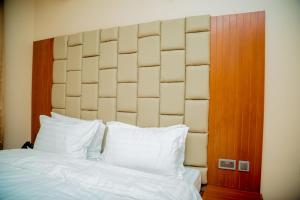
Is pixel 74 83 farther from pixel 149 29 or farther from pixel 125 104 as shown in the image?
pixel 149 29

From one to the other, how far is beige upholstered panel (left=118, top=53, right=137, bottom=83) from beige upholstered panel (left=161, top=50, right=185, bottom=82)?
295 millimetres

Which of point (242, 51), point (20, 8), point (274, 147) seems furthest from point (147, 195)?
point (20, 8)

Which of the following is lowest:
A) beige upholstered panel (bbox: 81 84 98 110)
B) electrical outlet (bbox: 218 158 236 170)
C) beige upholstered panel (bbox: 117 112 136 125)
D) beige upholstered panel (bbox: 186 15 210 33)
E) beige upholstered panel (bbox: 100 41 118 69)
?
electrical outlet (bbox: 218 158 236 170)

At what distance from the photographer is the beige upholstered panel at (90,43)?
2.12 metres

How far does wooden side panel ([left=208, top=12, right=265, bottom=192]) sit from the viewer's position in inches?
59.7

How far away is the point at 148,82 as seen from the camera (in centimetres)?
185

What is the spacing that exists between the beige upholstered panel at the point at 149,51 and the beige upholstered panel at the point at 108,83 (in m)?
0.33

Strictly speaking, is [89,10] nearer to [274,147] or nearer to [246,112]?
[246,112]

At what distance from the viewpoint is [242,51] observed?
1563 mm

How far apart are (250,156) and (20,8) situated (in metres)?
3.21

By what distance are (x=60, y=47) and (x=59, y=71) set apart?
28 cm

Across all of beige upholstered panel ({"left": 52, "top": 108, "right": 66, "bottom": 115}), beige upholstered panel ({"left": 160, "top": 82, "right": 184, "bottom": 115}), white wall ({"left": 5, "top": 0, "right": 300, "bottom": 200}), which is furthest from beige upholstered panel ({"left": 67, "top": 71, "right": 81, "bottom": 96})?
white wall ({"left": 5, "top": 0, "right": 300, "bottom": 200})

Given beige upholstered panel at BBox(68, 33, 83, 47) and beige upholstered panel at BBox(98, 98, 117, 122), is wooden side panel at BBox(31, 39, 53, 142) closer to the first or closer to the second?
beige upholstered panel at BBox(68, 33, 83, 47)

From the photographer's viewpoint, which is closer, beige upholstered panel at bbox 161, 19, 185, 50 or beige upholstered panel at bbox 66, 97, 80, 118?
beige upholstered panel at bbox 161, 19, 185, 50
